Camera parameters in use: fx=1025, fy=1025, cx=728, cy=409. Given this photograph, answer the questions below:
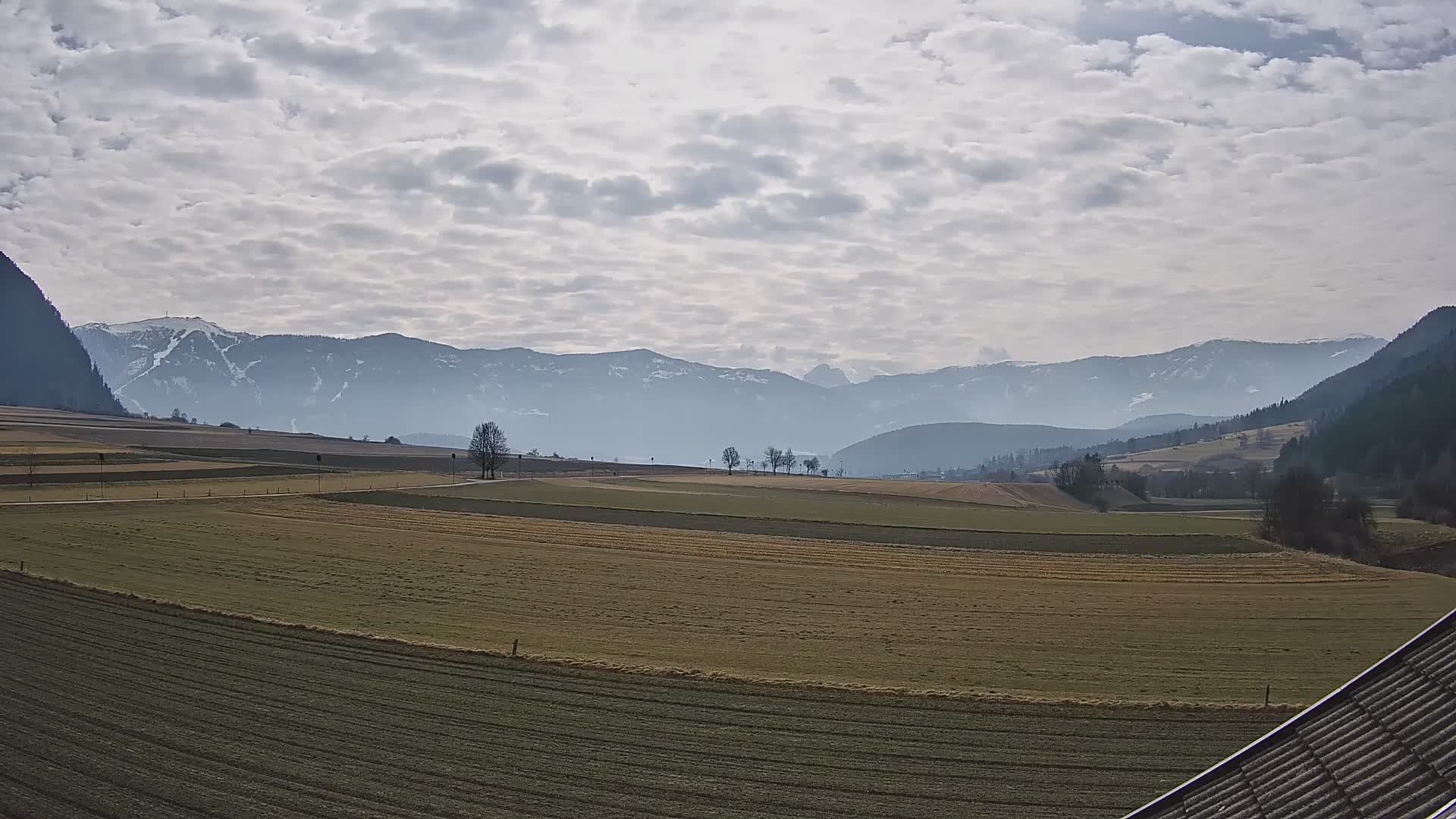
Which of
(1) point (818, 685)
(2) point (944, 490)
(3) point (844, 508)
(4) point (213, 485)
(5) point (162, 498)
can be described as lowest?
(1) point (818, 685)

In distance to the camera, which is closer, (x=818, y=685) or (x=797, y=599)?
(x=818, y=685)

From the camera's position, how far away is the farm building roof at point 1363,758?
8164 millimetres

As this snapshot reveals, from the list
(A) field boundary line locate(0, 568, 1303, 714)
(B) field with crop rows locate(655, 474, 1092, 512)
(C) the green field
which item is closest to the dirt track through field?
(A) field boundary line locate(0, 568, 1303, 714)

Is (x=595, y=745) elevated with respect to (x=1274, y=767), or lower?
lower

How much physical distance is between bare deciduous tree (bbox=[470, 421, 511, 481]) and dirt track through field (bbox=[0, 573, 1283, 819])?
354 ft

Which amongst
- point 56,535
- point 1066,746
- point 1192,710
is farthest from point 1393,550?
point 56,535

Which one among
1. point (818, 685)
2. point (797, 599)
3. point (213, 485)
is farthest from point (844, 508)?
point (818, 685)

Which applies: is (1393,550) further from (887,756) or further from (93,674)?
(93,674)

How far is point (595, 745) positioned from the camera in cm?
2141

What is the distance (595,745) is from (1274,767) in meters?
14.5

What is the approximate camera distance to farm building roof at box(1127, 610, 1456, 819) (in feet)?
26.8

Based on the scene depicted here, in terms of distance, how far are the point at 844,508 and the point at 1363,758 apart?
302ft

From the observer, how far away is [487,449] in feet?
461

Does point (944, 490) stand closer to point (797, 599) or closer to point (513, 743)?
point (797, 599)
